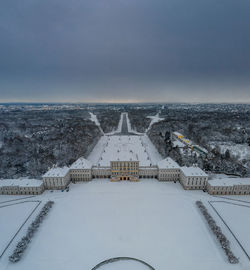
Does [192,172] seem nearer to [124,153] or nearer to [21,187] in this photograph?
[124,153]

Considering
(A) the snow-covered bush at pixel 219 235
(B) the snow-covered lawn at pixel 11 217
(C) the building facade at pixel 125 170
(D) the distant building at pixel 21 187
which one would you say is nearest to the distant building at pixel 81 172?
(C) the building facade at pixel 125 170

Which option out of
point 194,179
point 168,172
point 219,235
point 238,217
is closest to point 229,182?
point 194,179

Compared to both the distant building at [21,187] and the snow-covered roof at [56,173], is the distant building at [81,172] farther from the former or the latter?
the distant building at [21,187]

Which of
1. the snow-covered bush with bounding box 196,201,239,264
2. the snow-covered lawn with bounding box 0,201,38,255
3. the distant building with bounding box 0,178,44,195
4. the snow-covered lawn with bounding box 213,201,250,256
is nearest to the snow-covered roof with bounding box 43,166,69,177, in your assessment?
the distant building with bounding box 0,178,44,195

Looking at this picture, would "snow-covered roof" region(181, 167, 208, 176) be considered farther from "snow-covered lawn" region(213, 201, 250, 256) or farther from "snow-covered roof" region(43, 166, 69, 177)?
"snow-covered roof" region(43, 166, 69, 177)

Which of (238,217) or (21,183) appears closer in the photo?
(238,217)
